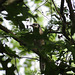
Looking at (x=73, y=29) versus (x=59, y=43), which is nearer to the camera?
(x=59, y=43)

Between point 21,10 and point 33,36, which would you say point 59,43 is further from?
point 21,10

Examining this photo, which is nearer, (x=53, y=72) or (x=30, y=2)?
(x=53, y=72)

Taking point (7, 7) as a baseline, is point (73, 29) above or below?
below

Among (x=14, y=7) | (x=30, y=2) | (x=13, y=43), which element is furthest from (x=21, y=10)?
(x=13, y=43)

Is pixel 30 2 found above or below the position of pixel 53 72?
above

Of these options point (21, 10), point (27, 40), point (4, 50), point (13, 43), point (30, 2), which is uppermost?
point (30, 2)

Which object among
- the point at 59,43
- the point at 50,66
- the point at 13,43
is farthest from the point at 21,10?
the point at 13,43

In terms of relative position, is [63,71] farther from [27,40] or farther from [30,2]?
[30,2]

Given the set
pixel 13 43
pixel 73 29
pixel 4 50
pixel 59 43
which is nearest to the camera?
pixel 59 43

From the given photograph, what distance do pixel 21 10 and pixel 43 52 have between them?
17.5 inches

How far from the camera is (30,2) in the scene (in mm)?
3406

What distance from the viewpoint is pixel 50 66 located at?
115 cm

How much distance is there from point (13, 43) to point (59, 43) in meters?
2.85

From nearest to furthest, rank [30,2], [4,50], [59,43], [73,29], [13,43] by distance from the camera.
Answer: [59,43]
[4,50]
[73,29]
[30,2]
[13,43]
